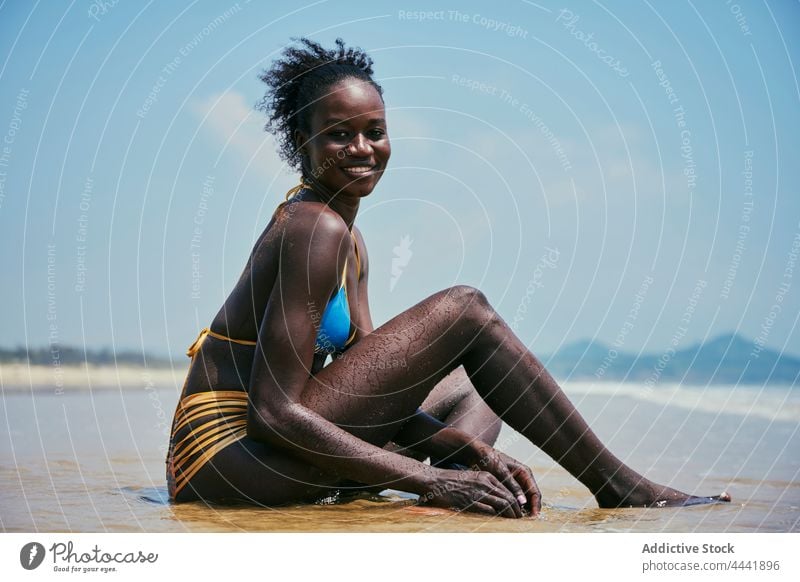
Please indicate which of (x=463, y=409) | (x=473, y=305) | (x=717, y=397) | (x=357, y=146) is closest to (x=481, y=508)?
(x=473, y=305)

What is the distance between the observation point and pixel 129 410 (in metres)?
10.0

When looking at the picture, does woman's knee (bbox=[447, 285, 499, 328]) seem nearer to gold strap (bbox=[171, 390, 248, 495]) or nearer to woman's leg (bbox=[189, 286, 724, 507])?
woman's leg (bbox=[189, 286, 724, 507])

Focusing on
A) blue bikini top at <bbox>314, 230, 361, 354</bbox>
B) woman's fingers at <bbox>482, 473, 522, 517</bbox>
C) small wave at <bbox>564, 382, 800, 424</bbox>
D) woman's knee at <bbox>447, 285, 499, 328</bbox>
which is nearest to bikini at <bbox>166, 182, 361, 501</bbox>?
blue bikini top at <bbox>314, 230, 361, 354</bbox>

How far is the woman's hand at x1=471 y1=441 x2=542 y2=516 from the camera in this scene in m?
3.91

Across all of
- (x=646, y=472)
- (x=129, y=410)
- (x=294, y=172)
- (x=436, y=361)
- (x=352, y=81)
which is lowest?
(x=129, y=410)

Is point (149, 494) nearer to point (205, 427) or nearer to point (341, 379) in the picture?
point (205, 427)

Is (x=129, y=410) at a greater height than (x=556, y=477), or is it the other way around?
(x=556, y=477)

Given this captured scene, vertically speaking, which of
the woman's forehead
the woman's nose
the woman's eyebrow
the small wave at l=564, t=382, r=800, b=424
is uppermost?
the woman's forehead

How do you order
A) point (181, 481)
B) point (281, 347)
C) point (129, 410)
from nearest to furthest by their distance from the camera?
point (281, 347) → point (181, 481) → point (129, 410)

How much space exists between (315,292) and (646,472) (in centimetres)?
310

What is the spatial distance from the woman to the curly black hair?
1 cm
